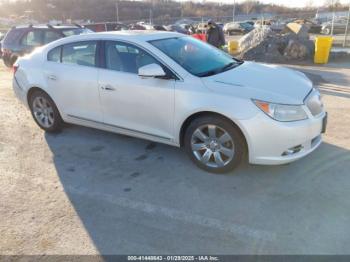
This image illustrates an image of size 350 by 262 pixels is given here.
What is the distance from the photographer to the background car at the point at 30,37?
1002 centimetres

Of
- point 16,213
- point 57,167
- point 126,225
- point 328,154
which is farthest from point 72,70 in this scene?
point 328,154

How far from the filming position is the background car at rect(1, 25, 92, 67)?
10016 millimetres

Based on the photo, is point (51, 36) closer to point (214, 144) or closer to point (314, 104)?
point (214, 144)

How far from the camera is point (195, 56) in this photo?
455cm

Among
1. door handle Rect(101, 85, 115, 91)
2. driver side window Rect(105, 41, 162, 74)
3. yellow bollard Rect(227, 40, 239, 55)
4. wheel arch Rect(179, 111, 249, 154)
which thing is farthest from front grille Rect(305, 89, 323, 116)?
yellow bollard Rect(227, 40, 239, 55)

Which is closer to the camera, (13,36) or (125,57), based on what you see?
(125,57)

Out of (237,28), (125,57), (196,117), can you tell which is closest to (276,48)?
(125,57)

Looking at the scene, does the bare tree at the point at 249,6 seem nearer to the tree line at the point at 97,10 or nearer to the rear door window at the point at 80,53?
the tree line at the point at 97,10

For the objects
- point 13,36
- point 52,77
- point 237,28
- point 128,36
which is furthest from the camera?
point 237,28

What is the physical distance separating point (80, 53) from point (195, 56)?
166 cm

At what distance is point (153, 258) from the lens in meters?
2.81

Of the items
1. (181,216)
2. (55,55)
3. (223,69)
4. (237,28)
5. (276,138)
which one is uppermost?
(237,28)

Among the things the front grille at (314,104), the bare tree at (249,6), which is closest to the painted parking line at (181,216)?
the front grille at (314,104)

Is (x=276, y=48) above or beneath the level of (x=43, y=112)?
above
